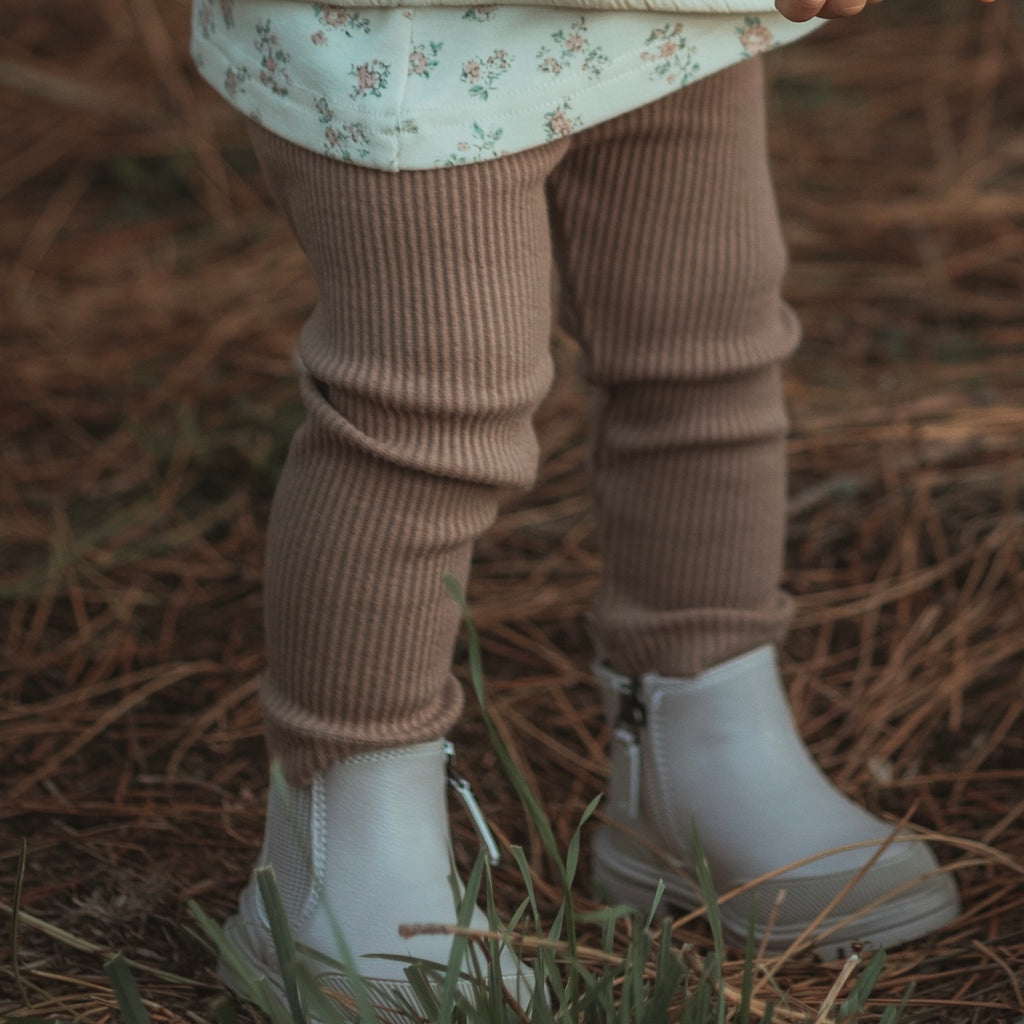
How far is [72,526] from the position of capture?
4.42ft

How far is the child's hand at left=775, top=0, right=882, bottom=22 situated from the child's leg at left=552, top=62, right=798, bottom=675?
0.14m

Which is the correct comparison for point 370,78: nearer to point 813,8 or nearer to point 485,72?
point 485,72

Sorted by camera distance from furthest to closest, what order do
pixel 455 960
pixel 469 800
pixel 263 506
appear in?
pixel 263 506
pixel 469 800
pixel 455 960

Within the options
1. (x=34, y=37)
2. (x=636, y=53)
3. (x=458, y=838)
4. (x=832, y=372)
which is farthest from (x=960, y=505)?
(x=34, y=37)

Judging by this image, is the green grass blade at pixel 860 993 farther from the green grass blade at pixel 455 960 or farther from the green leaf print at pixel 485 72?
the green leaf print at pixel 485 72

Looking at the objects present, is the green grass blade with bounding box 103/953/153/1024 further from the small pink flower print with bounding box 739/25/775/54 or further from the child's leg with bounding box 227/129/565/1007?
the small pink flower print with bounding box 739/25/775/54

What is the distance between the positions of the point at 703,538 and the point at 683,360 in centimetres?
12

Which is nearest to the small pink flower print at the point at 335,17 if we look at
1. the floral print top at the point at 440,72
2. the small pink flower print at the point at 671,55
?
the floral print top at the point at 440,72

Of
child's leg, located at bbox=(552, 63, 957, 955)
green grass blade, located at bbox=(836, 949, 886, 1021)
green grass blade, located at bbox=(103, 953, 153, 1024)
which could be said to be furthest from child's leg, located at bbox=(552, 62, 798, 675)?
green grass blade, located at bbox=(103, 953, 153, 1024)

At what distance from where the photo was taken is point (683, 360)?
83 cm

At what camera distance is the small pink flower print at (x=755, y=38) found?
70 cm

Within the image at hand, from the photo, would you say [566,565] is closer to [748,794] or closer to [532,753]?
[532,753]

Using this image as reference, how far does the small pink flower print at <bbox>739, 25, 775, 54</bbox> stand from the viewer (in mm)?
704

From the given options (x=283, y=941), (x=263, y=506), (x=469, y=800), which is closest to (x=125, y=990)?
(x=283, y=941)
